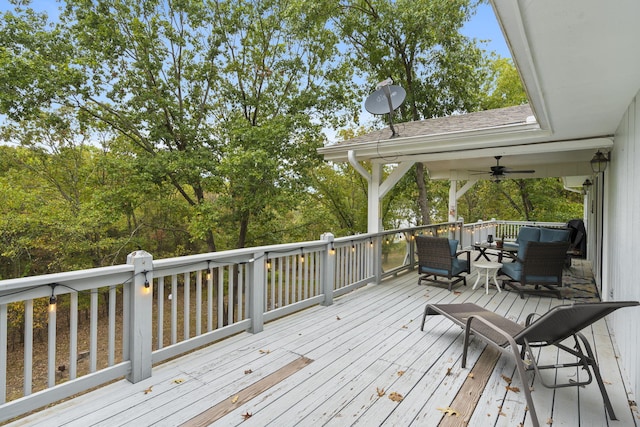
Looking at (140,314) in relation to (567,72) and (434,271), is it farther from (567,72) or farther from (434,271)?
(434,271)

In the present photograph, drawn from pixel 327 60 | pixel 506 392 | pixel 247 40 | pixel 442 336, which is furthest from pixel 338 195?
pixel 506 392

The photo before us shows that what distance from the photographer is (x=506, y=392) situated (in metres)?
2.49

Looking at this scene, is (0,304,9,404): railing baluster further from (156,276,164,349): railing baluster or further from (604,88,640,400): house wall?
(604,88,640,400): house wall

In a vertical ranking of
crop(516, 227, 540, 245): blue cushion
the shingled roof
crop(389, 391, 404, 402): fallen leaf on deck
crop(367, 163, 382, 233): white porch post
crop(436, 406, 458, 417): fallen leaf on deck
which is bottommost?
crop(436, 406, 458, 417): fallen leaf on deck

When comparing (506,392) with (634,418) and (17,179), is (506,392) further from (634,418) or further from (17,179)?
(17,179)

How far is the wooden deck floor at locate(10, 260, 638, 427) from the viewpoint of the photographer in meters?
2.17

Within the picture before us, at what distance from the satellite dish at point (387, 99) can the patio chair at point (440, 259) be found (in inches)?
82.7

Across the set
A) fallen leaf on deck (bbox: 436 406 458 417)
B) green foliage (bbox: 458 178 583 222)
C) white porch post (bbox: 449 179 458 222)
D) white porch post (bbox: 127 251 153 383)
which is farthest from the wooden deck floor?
green foliage (bbox: 458 178 583 222)

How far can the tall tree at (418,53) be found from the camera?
10038 mm

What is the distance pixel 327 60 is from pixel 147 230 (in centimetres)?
875

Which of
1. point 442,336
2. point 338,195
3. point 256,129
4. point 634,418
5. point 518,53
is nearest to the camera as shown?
point 518,53

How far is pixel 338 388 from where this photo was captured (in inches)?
99.7

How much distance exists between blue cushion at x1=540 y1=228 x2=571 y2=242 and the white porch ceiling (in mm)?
3093

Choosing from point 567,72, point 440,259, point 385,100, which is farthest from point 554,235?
point 567,72
